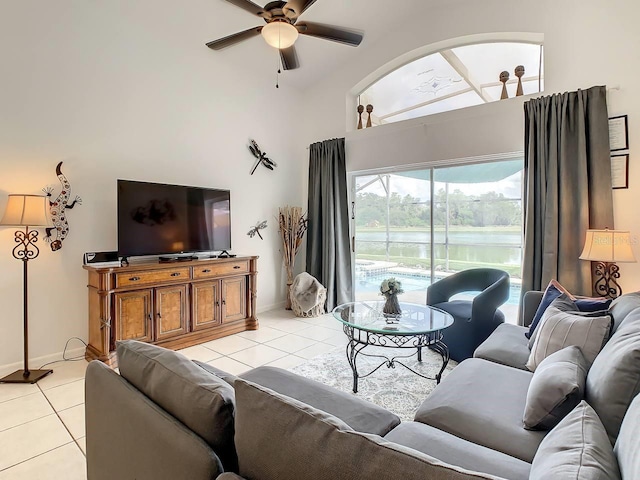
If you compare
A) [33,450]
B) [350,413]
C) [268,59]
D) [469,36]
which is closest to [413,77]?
[469,36]

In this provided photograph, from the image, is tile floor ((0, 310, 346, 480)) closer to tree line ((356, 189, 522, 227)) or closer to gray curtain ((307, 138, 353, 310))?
gray curtain ((307, 138, 353, 310))

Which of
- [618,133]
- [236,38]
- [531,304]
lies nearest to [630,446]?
[531,304]

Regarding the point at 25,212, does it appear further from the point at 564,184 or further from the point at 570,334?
the point at 564,184

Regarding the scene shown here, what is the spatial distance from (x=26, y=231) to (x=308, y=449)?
11.1ft

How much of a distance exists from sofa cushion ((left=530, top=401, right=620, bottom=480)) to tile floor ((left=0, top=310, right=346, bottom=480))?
215 centimetres

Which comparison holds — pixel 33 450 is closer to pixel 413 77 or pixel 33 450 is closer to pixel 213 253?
pixel 213 253

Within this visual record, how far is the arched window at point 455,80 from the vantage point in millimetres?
3812

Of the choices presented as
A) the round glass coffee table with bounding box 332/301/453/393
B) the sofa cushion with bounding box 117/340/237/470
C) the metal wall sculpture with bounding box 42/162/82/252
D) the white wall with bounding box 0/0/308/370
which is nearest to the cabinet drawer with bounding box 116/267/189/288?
the white wall with bounding box 0/0/308/370

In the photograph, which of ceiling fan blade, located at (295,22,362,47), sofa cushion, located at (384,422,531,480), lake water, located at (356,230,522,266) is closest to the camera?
sofa cushion, located at (384,422,531,480)

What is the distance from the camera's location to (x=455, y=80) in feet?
14.0

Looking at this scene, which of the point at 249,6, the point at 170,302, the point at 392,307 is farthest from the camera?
the point at 170,302

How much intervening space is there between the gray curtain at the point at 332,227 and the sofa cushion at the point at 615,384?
12.5 feet

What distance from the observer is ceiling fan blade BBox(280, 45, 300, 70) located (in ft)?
10.6

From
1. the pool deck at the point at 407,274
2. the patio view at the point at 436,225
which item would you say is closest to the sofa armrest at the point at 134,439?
the pool deck at the point at 407,274
